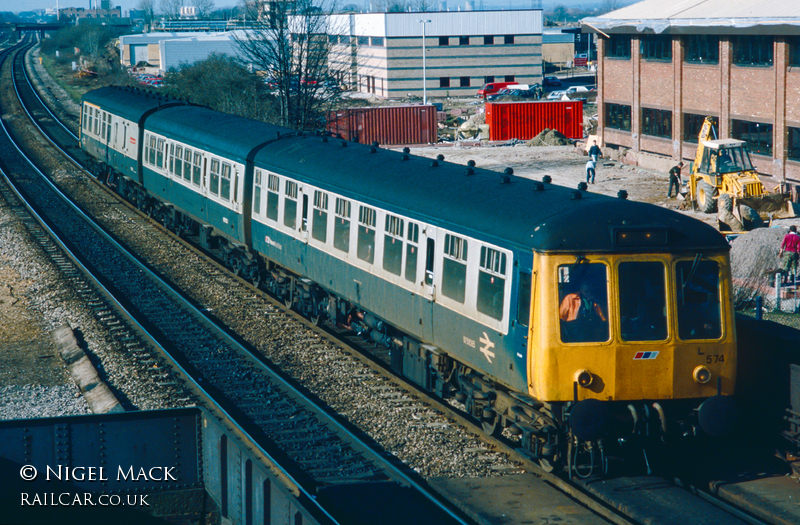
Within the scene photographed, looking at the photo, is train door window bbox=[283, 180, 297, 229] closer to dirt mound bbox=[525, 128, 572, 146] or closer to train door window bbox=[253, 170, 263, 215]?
train door window bbox=[253, 170, 263, 215]

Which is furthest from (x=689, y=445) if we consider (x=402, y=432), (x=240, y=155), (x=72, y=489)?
(x=240, y=155)

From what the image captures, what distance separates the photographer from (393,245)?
12.4 metres

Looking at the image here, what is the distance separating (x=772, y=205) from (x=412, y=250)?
63.1ft

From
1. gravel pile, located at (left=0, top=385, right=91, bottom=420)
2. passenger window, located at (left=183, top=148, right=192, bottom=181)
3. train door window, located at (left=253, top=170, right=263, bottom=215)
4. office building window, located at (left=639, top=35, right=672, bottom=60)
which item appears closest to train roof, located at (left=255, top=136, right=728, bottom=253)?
train door window, located at (left=253, top=170, right=263, bottom=215)

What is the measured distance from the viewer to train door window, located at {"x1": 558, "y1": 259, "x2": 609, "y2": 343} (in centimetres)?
896

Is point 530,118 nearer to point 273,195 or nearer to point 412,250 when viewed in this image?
point 273,195

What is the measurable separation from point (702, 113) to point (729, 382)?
1058 inches

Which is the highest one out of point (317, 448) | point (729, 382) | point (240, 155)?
point (240, 155)

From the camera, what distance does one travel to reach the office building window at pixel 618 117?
39781mm

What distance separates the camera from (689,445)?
10.4 meters

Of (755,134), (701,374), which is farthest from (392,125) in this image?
(701,374)

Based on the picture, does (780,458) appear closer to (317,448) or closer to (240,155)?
(317,448)

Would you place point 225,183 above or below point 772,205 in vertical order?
above

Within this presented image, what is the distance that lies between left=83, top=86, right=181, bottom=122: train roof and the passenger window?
15.7 ft
